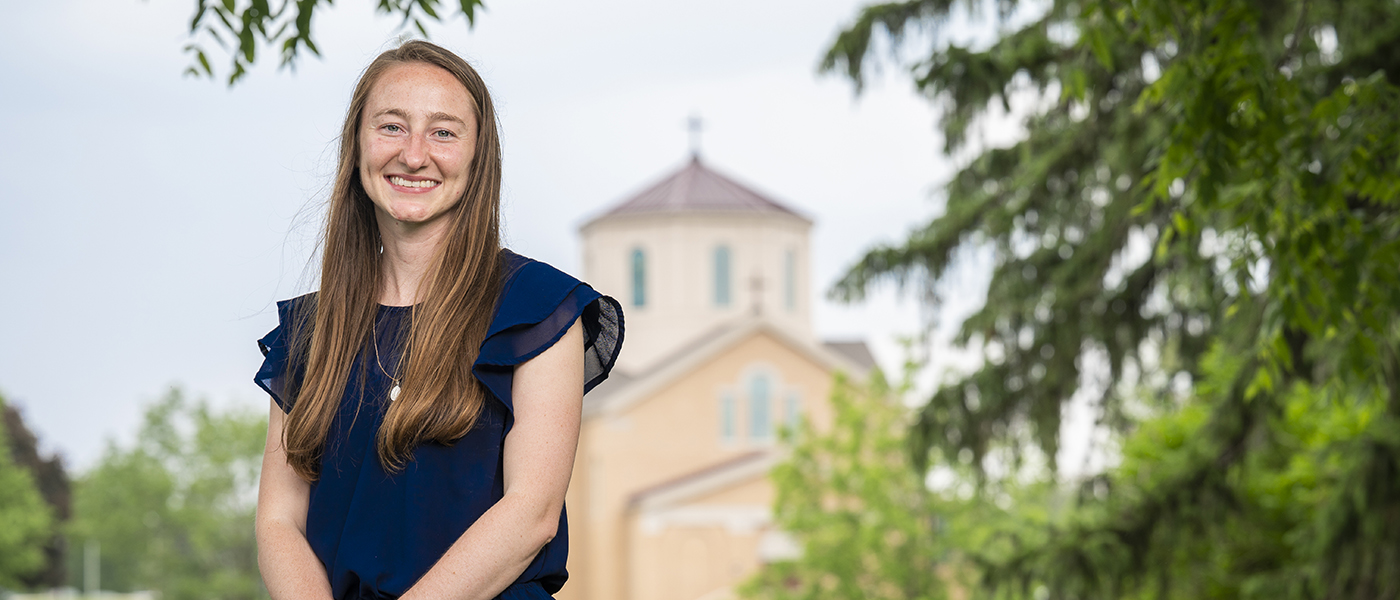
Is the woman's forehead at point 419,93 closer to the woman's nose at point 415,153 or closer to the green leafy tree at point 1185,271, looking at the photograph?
the woman's nose at point 415,153

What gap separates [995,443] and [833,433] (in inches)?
757

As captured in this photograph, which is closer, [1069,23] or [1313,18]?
[1313,18]

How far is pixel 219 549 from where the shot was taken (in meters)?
62.5

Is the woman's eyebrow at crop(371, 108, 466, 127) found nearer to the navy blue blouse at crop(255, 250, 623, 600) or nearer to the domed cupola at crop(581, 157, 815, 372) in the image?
the navy blue blouse at crop(255, 250, 623, 600)

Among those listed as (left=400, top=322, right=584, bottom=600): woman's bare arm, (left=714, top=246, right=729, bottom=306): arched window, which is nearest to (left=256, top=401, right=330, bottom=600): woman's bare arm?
(left=400, top=322, right=584, bottom=600): woman's bare arm

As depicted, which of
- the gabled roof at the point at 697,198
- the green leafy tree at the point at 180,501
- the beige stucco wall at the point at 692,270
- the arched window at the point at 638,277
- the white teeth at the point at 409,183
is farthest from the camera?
the green leafy tree at the point at 180,501

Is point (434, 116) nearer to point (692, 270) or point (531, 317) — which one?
point (531, 317)

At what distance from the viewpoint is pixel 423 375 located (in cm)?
231

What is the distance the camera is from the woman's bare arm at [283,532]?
2346 mm

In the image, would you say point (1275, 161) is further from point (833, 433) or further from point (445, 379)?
point (833, 433)

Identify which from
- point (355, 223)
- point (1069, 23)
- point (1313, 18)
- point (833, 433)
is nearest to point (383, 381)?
point (355, 223)

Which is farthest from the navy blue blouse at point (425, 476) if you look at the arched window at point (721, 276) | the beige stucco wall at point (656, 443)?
the arched window at point (721, 276)

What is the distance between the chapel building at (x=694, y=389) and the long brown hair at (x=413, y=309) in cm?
3190

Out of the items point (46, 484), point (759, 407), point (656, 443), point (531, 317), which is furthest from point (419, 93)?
point (46, 484)
